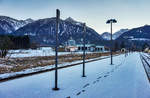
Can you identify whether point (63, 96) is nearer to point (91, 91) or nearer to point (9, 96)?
point (91, 91)

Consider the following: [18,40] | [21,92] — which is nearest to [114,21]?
[21,92]

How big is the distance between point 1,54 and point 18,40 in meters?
66.1

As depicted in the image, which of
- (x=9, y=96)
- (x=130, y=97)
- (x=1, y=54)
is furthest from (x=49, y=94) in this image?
(x=1, y=54)

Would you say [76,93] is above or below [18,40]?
below

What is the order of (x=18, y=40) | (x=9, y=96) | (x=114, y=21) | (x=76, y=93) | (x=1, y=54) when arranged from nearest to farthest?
(x=9, y=96)
(x=76, y=93)
(x=114, y=21)
(x=1, y=54)
(x=18, y=40)

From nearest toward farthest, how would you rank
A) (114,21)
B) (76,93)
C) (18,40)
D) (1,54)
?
1. (76,93)
2. (114,21)
3. (1,54)
4. (18,40)

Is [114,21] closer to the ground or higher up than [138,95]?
higher up

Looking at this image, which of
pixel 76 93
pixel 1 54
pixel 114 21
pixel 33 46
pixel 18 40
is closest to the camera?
pixel 76 93

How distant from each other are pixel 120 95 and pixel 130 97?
1.15 feet

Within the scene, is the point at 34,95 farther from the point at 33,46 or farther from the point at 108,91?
the point at 33,46

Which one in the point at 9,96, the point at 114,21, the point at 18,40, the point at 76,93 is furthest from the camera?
the point at 18,40

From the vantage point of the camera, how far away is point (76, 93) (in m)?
5.42

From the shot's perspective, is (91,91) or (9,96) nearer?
(9,96)

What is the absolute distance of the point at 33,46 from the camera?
9481cm
